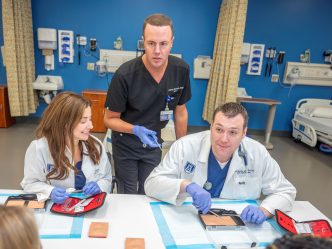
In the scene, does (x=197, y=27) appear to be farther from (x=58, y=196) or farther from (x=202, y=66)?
(x=58, y=196)

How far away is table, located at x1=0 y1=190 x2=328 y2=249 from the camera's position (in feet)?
3.27

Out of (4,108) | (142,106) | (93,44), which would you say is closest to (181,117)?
(142,106)

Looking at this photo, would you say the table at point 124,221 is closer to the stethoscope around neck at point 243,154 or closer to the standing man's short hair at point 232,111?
the stethoscope around neck at point 243,154

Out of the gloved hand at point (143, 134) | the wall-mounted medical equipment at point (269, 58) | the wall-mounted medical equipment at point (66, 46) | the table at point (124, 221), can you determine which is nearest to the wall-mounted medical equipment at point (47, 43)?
the wall-mounted medical equipment at point (66, 46)

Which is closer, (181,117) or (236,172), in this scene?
(236,172)

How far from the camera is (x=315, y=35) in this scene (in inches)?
187

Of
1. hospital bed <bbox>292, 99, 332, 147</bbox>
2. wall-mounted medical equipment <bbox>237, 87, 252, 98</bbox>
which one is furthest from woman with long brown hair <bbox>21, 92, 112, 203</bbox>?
hospital bed <bbox>292, 99, 332, 147</bbox>

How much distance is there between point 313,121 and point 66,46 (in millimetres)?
3988

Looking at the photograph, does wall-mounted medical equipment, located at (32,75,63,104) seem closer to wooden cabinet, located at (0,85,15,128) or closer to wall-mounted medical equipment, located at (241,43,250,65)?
wooden cabinet, located at (0,85,15,128)

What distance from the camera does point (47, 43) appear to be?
4.30 meters

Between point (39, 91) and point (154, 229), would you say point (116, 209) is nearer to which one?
point (154, 229)

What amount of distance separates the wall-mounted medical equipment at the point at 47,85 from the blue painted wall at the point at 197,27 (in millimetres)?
126

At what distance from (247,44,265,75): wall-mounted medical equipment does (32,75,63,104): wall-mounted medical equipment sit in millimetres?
3088

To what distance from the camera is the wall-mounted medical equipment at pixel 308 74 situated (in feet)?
15.5
